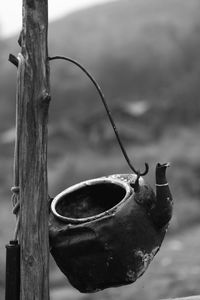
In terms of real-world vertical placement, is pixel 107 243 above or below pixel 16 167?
below

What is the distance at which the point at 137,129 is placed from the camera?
1562 centimetres

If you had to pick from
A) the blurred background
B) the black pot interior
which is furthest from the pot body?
the blurred background

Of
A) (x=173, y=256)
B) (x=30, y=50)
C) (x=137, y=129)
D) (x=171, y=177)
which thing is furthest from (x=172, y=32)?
(x=30, y=50)

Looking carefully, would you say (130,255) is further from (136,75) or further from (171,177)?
(136,75)

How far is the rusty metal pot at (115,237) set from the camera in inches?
140

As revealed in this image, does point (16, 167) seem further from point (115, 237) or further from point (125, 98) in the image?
point (125, 98)

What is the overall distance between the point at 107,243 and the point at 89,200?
1.99 ft

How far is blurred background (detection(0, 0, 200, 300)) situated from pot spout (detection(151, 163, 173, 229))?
8.71 metres

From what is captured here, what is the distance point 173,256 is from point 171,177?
2.48 meters

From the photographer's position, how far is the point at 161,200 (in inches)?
141

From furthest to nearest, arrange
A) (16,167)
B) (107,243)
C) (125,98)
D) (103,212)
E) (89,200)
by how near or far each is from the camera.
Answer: (125,98) → (89,200) → (103,212) → (16,167) → (107,243)

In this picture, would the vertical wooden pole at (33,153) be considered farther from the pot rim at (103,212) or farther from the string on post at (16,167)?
the pot rim at (103,212)

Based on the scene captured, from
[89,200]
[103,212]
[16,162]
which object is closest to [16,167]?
[16,162]

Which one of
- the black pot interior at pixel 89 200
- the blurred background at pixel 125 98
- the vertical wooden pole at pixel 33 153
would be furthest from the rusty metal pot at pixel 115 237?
the blurred background at pixel 125 98
